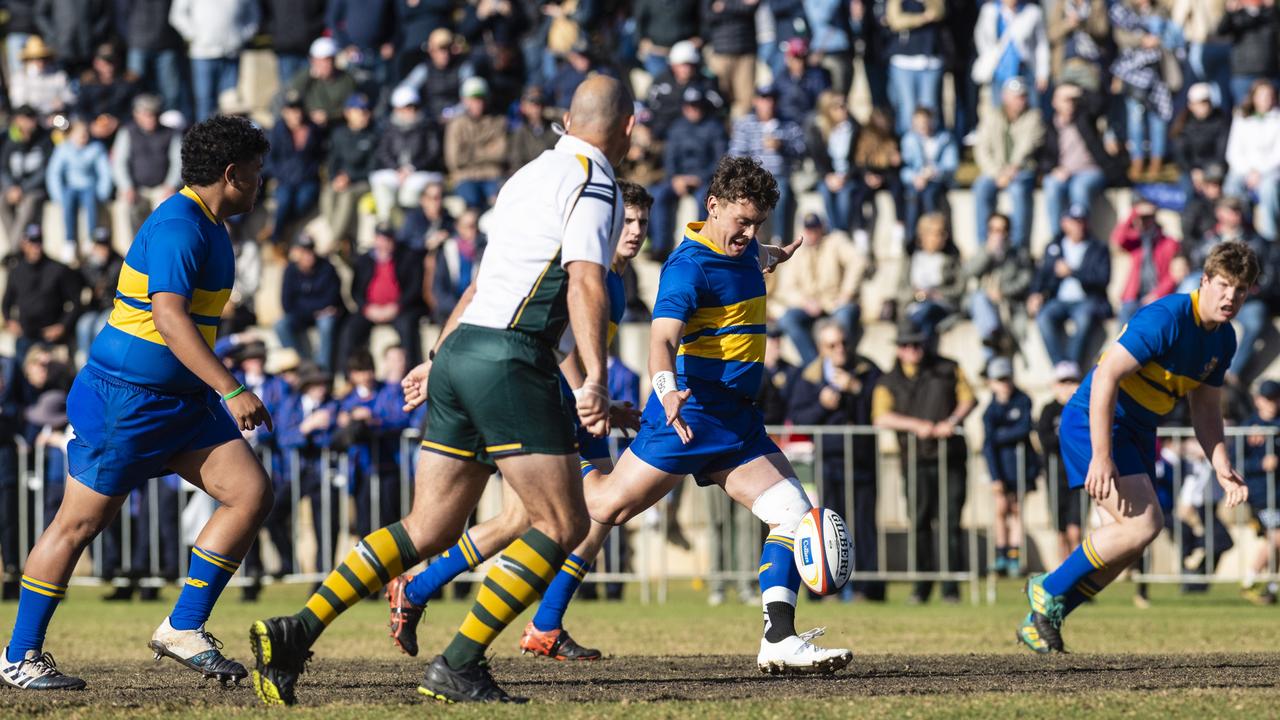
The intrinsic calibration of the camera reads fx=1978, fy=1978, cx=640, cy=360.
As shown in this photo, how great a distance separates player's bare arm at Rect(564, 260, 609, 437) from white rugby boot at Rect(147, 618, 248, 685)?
2.26 meters

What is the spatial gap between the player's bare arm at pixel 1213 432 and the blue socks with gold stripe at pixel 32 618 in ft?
18.7

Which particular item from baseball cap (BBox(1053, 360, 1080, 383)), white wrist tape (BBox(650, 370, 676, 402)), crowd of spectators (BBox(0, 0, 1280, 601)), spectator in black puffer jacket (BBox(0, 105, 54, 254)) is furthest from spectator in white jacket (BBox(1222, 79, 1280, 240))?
spectator in black puffer jacket (BBox(0, 105, 54, 254))

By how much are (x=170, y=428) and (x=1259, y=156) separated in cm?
1282

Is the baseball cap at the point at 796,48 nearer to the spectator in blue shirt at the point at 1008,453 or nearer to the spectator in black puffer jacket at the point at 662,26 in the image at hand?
the spectator in black puffer jacket at the point at 662,26

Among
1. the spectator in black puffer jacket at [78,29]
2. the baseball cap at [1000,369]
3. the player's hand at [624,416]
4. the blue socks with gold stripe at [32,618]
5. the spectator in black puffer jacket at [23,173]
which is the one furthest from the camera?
the spectator in black puffer jacket at [78,29]

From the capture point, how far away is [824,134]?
19625 millimetres

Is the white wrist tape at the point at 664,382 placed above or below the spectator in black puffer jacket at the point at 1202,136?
below

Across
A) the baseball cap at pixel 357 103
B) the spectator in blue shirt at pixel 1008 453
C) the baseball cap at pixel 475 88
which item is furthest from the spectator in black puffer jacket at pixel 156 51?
the spectator in blue shirt at pixel 1008 453

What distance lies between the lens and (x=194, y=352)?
7895 millimetres

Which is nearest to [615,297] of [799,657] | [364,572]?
[799,657]

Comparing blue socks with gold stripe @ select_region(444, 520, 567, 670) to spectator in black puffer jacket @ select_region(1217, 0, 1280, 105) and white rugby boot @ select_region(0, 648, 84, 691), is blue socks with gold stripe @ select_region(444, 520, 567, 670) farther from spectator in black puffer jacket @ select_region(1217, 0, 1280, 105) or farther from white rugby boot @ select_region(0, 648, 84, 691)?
spectator in black puffer jacket @ select_region(1217, 0, 1280, 105)

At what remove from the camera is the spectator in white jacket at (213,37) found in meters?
23.0

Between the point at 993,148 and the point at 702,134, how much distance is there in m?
2.87

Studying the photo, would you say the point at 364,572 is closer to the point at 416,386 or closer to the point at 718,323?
the point at 416,386
